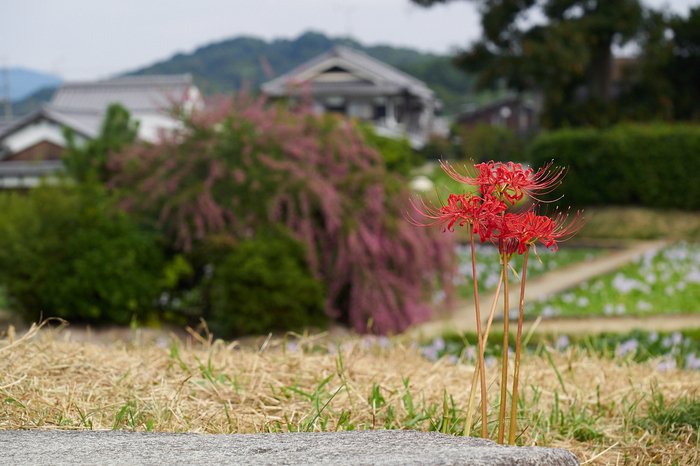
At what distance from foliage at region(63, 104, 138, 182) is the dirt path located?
13.1 ft

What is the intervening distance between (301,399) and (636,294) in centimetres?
640

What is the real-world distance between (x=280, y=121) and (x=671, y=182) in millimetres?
10151

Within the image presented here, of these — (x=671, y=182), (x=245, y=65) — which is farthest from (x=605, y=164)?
(x=245, y=65)

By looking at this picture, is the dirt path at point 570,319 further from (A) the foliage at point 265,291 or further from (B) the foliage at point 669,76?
(B) the foliage at point 669,76

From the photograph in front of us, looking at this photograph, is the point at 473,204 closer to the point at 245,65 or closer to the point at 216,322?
the point at 216,322

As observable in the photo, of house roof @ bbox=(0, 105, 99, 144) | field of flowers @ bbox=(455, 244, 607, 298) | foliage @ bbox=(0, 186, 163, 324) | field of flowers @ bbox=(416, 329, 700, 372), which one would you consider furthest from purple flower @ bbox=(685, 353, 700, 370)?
house roof @ bbox=(0, 105, 99, 144)

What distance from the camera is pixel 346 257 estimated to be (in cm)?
578

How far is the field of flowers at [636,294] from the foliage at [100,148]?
505 centimetres

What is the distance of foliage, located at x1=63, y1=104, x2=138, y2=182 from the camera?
7.33 m

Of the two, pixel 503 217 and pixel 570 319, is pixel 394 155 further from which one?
pixel 503 217

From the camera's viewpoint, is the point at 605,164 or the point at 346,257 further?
the point at 605,164

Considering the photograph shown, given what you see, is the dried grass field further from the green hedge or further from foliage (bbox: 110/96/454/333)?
the green hedge

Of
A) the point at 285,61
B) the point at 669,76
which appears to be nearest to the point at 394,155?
the point at 669,76

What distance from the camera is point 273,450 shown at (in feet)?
4.58
